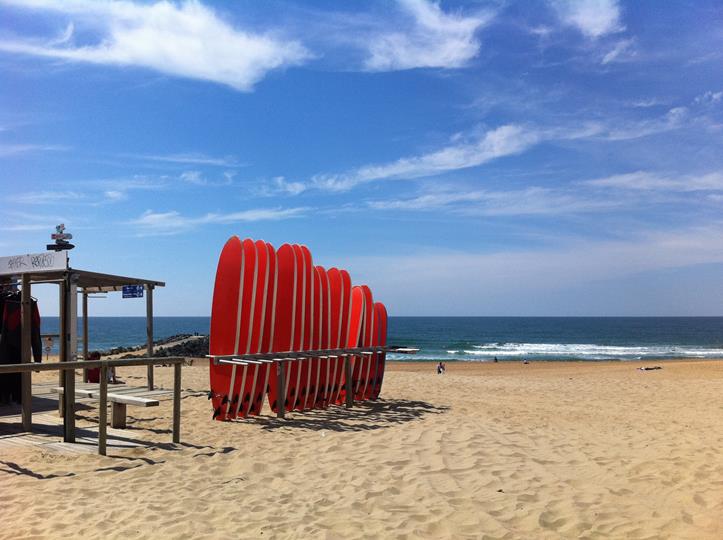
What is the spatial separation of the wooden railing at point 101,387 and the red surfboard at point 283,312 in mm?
2079

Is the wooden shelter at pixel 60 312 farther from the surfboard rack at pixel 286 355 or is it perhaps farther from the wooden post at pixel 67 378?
the surfboard rack at pixel 286 355

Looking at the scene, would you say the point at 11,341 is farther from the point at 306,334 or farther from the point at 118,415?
the point at 306,334

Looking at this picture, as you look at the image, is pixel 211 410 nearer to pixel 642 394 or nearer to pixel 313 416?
pixel 313 416

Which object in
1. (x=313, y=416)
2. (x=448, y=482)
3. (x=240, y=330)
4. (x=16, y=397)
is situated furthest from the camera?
(x=16, y=397)

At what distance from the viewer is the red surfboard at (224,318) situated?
820cm

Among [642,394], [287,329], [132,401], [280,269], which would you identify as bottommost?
[642,394]

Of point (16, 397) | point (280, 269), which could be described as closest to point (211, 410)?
point (280, 269)

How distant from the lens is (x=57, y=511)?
450cm

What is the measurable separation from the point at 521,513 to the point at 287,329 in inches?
209

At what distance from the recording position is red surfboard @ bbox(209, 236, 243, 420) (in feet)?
26.9

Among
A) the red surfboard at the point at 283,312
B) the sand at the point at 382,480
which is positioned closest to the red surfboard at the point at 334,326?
the red surfboard at the point at 283,312

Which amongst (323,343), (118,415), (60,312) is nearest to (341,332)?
(323,343)

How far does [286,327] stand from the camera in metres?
9.24

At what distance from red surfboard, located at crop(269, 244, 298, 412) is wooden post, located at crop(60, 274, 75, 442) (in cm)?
277
